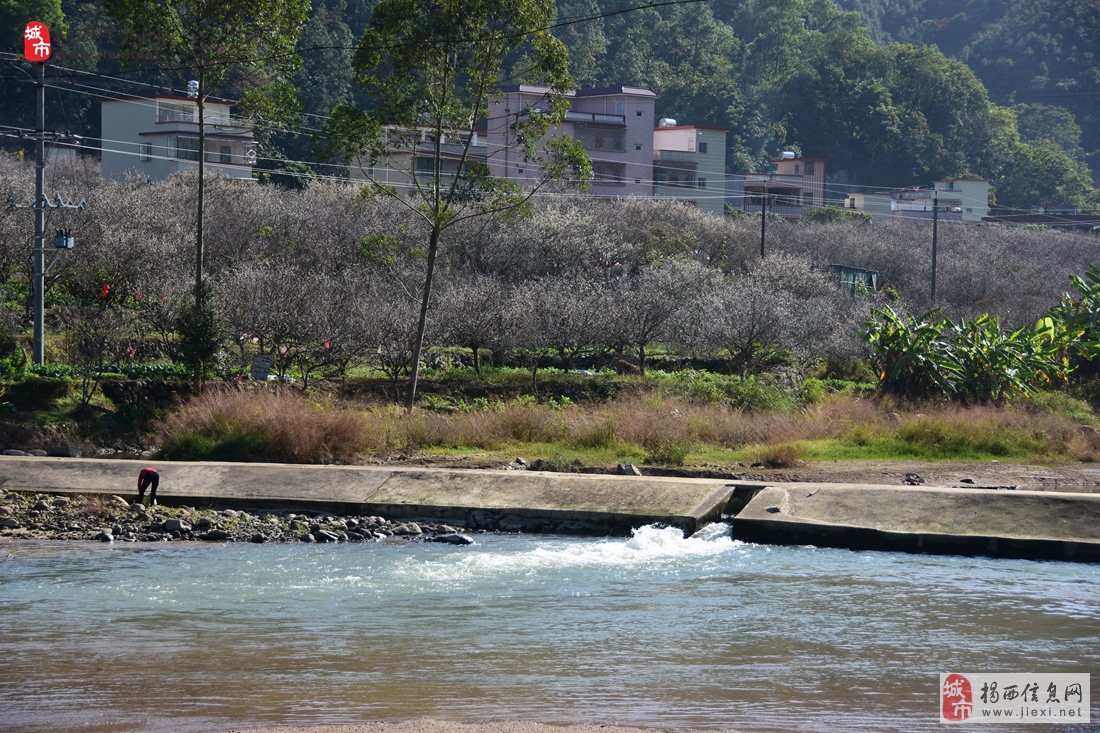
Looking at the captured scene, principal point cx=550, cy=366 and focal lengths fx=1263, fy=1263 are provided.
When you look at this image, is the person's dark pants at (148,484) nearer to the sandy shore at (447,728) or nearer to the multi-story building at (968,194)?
the sandy shore at (447,728)

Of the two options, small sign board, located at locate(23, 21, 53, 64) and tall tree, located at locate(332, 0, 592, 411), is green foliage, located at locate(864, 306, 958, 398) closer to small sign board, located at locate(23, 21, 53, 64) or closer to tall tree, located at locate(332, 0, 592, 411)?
tall tree, located at locate(332, 0, 592, 411)

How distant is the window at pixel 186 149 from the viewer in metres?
64.2

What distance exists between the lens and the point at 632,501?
18.8m

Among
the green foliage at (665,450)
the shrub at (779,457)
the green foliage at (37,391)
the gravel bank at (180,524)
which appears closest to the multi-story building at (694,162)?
the green foliage at (37,391)

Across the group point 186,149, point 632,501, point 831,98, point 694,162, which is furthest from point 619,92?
point 632,501

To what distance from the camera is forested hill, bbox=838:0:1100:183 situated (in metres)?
125

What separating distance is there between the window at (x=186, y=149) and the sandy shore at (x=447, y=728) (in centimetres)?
5821

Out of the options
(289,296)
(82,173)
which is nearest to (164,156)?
(82,173)

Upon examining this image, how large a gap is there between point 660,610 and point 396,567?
3757 mm

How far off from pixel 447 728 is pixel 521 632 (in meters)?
3.07

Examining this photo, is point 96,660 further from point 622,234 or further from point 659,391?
point 622,234

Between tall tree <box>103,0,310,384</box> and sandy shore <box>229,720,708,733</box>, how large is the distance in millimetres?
18463

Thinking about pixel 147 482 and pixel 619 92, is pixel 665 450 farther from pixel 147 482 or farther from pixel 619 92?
pixel 619 92

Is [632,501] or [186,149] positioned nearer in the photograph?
[632,501]
